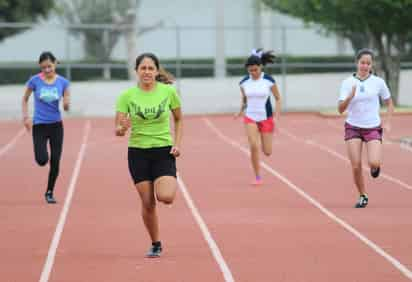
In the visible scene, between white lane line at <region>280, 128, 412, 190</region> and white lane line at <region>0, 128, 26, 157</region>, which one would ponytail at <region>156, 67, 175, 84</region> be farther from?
white lane line at <region>0, 128, 26, 157</region>

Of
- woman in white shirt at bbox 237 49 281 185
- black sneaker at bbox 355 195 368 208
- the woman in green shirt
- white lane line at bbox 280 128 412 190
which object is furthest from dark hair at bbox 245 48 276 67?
the woman in green shirt

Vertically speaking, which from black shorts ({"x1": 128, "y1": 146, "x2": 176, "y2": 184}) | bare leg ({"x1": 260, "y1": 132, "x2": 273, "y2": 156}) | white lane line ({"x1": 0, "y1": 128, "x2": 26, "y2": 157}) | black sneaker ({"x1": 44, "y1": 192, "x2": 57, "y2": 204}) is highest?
black shorts ({"x1": 128, "y1": 146, "x2": 176, "y2": 184})

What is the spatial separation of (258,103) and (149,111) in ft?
23.6

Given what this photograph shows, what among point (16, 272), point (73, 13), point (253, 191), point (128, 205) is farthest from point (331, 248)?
point (73, 13)

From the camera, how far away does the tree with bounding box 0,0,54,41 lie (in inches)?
1702

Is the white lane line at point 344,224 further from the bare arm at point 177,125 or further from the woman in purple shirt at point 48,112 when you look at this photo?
the woman in purple shirt at point 48,112

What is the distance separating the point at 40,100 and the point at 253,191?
3.31 m

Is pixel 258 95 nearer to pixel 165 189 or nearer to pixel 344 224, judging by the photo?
pixel 344 224

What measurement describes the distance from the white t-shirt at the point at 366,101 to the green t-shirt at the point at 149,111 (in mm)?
4027

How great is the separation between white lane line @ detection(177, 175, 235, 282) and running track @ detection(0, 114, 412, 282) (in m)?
0.02

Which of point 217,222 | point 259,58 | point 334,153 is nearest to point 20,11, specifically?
point 334,153

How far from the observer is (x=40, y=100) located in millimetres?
15555

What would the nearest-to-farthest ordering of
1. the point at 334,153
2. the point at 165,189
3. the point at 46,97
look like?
the point at 165,189, the point at 46,97, the point at 334,153

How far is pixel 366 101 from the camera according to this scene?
47.0ft
